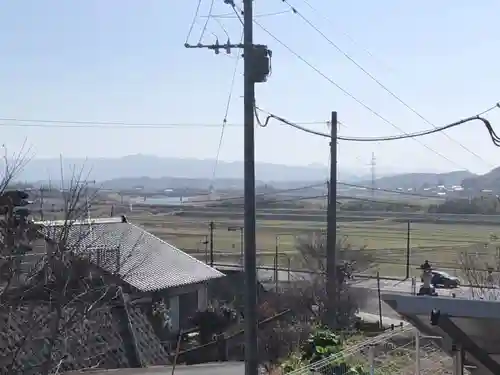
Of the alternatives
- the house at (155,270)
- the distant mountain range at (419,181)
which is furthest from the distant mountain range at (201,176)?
the house at (155,270)

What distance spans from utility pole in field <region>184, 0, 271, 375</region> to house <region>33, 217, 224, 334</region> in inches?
348

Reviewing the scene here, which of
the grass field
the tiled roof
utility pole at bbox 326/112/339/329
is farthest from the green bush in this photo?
the grass field

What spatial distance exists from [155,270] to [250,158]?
1272 centimetres

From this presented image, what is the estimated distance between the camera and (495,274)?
22219 mm

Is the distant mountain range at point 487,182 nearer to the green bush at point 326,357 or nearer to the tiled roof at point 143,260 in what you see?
the tiled roof at point 143,260

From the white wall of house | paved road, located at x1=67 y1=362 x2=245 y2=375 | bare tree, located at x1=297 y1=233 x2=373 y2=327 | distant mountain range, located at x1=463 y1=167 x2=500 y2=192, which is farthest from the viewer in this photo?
distant mountain range, located at x1=463 y1=167 x2=500 y2=192

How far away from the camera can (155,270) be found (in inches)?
823

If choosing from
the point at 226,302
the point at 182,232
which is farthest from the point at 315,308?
the point at 182,232

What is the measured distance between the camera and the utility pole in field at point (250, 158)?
28.9ft

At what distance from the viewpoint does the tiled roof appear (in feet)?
61.3

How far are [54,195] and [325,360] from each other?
266 inches

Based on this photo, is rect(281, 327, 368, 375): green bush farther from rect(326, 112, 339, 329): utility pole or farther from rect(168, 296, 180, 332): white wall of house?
rect(168, 296, 180, 332): white wall of house

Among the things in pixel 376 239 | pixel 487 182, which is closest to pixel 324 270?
pixel 376 239

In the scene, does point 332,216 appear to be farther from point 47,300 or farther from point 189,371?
point 47,300
